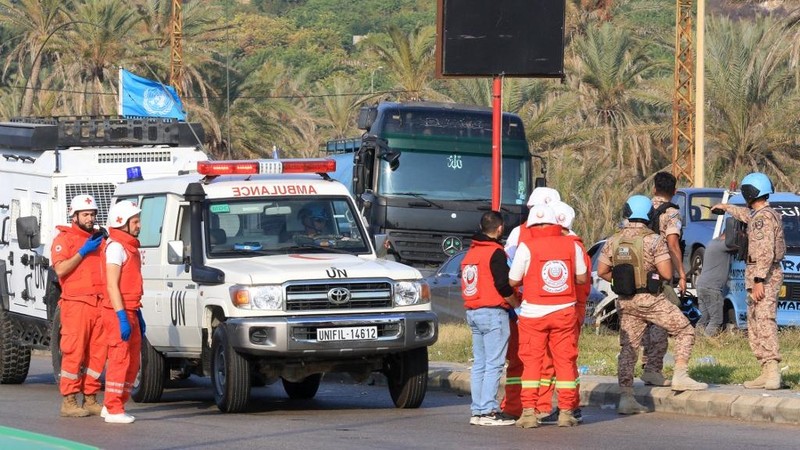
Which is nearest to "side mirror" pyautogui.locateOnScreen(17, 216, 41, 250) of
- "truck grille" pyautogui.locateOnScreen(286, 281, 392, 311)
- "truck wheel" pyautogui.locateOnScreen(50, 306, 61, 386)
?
"truck wheel" pyautogui.locateOnScreen(50, 306, 61, 386)

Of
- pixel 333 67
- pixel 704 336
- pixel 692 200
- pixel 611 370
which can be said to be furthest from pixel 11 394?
pixel 333 67

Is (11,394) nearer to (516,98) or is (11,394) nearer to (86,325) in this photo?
(86,325)

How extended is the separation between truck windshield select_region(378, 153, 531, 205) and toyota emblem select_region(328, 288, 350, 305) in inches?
544

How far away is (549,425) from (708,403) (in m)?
1.58

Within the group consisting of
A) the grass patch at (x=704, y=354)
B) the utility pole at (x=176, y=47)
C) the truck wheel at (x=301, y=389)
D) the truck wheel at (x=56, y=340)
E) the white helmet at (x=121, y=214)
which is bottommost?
the truck wheel at (x=301, y=389)

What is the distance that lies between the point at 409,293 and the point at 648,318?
82.2 inches

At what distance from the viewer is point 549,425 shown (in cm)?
1225

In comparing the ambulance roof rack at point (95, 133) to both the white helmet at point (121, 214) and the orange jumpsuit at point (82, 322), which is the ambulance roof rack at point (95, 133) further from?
the white helmet at point (121, 214)

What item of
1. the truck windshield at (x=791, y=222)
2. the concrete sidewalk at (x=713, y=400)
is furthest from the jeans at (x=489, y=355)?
the truck windshield at (x=791, y=222)

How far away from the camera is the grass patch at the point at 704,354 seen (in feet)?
49.0

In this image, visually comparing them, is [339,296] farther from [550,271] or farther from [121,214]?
[550,271]

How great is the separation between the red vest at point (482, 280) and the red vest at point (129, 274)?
2.72m

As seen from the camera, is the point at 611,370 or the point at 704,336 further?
the point at 704,336

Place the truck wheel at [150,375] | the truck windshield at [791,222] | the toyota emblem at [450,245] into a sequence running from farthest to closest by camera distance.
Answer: the toyota emblem at [450,245] < the truck windshield at [791,222] < the truck wheel at [150,375]
